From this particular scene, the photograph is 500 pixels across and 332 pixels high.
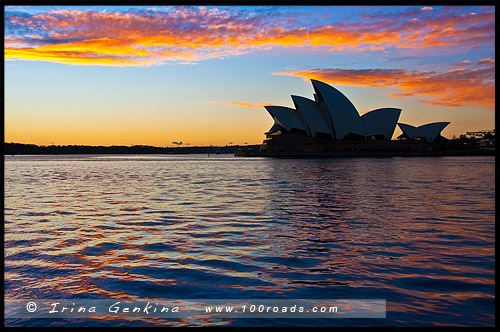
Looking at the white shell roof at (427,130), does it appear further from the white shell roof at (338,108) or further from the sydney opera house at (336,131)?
the white shell roof at (338,108)

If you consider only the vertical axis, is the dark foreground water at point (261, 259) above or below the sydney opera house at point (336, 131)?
below

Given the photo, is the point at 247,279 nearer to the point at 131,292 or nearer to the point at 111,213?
the point at 131,292

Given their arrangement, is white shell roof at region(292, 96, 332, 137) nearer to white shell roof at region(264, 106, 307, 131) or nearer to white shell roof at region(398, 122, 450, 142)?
white shell roof at region(264, 106, 307, 131)

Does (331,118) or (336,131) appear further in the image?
(336,131)

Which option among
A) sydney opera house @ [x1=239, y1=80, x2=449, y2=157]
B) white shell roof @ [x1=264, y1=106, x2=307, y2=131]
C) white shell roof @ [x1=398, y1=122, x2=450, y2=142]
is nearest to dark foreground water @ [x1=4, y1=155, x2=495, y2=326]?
sydney opera house @ [x1=239, y1=80, x2=449, y2=157]

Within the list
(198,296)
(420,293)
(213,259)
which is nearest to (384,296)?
(420,293)

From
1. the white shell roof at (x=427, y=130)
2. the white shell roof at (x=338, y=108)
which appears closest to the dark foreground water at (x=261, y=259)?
the white shell roof at (x=338, y=108)

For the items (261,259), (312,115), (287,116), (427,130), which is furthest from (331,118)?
(261,259)

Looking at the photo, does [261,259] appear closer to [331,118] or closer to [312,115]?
[312,115]
